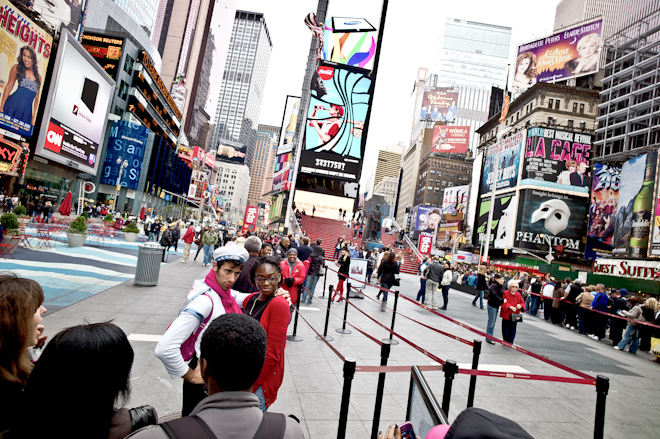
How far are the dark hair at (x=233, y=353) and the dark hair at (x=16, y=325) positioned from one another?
94 cm

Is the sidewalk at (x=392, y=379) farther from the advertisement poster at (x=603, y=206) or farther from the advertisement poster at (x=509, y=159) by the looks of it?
the advertisement poster at (x=509, y=159)

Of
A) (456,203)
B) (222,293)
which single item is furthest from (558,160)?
(222,293)

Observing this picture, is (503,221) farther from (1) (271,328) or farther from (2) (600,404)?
(1) (271,328)

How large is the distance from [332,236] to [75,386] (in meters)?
35.5

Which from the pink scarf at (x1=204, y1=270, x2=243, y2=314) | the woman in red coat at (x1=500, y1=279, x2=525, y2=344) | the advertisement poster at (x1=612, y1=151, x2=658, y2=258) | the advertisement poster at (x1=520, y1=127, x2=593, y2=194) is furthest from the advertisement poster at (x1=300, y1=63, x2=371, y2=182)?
the pink scarf at (x1=204, y1=270, x2=243, y2=314)

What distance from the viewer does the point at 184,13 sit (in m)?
143

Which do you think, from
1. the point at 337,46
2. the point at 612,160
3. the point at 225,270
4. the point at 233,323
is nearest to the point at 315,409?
the point at 225,270

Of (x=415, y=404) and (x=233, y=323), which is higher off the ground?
(x=233, y=323)

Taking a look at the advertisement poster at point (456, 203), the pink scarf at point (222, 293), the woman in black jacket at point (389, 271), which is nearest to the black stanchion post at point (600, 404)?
the pink scarf at point (222, 293)

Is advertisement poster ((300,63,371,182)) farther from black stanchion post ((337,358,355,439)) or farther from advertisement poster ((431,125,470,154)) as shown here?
advertisement poster ((431,125,470,154))

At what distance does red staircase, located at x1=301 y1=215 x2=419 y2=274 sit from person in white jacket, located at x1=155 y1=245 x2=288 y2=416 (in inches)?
1083

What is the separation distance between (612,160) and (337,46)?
33894mm

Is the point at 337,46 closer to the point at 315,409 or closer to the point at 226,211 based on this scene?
the point at 315,409

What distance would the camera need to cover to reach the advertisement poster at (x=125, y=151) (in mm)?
51656
